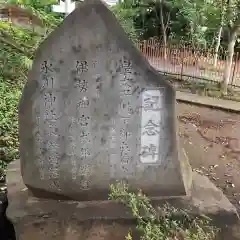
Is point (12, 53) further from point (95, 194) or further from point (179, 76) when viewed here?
point (179, 76)

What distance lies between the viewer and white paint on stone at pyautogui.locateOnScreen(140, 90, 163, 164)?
2861 millimetres

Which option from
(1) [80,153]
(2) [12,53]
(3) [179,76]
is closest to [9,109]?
(2) [12,53]

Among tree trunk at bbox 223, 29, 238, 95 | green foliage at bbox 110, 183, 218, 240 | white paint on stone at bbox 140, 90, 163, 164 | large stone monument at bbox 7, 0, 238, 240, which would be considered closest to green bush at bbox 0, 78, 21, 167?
large stone monument at bbox 7, 0, 238, 240

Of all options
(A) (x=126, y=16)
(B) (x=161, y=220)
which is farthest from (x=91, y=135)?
(A) (x=126, y=16)

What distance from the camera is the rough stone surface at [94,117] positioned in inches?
108

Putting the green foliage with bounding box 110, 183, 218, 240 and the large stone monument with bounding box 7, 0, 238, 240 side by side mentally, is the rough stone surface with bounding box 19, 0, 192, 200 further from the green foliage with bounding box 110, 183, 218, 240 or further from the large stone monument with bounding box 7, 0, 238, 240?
the green foliage with bounding box 110, 183, 218, 240

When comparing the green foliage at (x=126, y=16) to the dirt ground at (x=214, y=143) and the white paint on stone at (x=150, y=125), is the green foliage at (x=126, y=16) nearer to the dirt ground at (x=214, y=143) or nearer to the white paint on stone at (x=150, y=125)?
the dirt ground at (x=214, y=143)

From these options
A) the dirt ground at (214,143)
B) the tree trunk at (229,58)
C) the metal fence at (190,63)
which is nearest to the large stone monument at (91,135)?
the dirt ground at (214,143)

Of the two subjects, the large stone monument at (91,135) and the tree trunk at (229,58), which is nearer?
the large stone monument at (91,135)

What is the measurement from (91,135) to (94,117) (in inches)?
5.3

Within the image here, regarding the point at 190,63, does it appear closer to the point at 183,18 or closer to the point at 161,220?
the point at 183,18

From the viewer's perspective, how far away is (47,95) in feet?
9.23

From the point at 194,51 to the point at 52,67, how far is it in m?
8.27

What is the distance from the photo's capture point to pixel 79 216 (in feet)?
9.52
